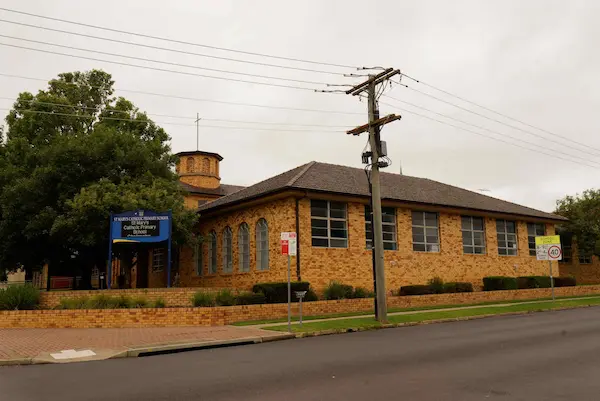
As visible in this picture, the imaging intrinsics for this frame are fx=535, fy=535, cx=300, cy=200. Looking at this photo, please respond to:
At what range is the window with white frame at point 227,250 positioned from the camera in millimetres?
29406

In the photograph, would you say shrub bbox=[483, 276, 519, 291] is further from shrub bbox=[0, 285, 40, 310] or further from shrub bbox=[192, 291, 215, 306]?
shrub bbox=[0, 285, 40, 310]

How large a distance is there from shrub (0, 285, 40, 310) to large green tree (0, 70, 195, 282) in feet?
15.1

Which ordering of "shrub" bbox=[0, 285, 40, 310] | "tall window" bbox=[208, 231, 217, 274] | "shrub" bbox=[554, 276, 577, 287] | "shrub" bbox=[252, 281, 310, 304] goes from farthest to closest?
"shrub" bbox=[554, 276, 577, 287] → "tall window" bbox=[208, 231, 217, 274] → "shrub" bbox=[252, 281, 310, 304] → "shrub" bbox=[0, 285, 40, 310]

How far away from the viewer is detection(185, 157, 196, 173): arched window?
5116 centimetres

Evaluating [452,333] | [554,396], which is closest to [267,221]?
[452,333]

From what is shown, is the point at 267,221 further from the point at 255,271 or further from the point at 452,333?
the point at 452,333

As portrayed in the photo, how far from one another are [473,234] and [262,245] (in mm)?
14338

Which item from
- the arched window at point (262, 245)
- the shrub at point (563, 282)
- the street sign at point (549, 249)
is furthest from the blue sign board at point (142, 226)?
the shrub at point (563, 282)

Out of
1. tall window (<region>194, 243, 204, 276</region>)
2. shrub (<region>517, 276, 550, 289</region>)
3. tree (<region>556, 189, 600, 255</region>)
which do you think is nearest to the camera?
tall window (<region>194, 243, 204, 276</region>)

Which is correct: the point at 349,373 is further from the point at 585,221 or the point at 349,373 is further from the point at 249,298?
the point at 585,221

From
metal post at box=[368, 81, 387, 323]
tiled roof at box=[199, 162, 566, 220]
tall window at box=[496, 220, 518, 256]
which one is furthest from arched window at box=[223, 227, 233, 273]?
tall window at box=[496, 220, 518, 256]

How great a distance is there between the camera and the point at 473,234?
33.5m

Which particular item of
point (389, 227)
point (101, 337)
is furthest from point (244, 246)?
Answer: point (101, 337)

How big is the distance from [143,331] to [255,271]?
10650 millimetres
